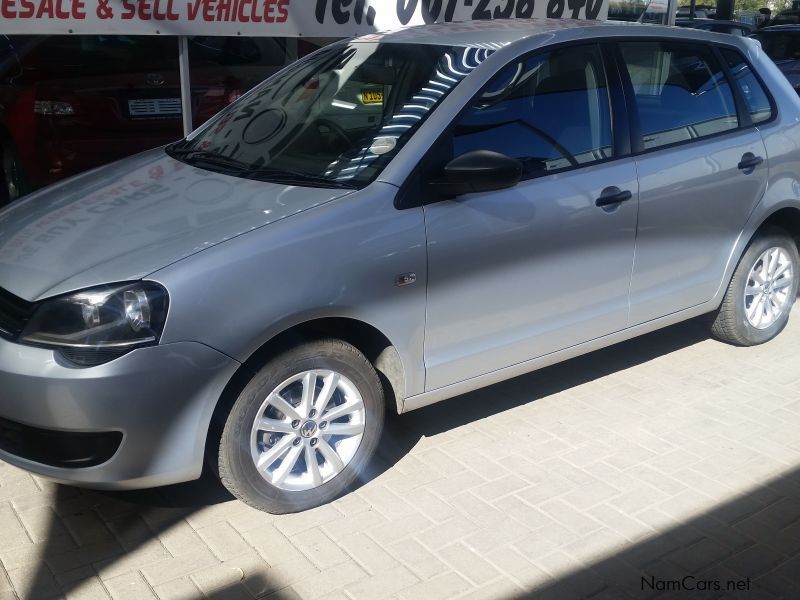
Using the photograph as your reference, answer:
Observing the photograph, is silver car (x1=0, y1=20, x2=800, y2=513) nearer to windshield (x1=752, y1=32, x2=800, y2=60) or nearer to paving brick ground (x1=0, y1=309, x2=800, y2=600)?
paving brick ground (x1=0, y1=309, x2=800, y2=600)

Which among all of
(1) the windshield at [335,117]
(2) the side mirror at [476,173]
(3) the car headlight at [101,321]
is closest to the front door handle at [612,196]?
(2) the side mirror at [476,173]

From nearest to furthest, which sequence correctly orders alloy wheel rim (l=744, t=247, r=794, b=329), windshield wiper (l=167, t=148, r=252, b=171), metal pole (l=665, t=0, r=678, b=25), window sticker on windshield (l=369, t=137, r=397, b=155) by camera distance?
1. window sticker on windshield (l=369, t=137, r=397, b=155)
2. windshield wiper (l=167, t=148, r=252, b=171)
3. alloy wheel rim (l=744, t=247, r=794, b=329)
4. metal pole (l=665, t=0, r=678, b=25)

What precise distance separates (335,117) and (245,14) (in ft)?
10.1

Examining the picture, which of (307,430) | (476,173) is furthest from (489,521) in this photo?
(476,173)

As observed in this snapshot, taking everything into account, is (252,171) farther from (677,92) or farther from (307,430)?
(677,92)

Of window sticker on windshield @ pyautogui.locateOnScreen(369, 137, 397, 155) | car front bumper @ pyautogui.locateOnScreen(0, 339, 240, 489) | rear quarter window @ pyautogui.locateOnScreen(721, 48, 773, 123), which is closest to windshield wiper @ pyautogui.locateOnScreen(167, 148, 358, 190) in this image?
window sticker on windshield @ pyautogui.locateOnScreen(369, 137, 397, 155)

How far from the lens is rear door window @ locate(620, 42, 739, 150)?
461 centimetres

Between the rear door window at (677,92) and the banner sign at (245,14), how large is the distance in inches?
85.7

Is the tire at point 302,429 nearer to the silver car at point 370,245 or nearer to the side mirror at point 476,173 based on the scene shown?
the silver car at point 370,245

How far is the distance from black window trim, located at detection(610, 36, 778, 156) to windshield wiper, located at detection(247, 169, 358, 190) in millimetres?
1526

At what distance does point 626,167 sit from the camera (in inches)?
174

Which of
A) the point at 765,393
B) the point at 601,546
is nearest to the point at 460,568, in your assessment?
the point at 601,546

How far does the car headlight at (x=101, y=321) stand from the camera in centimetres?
315

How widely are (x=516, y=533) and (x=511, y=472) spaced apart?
19.2 inches
